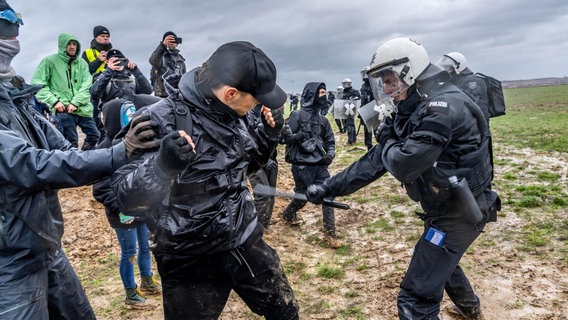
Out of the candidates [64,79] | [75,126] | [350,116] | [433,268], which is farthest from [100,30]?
[350,116]

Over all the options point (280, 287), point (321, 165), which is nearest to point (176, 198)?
point (280, 287)

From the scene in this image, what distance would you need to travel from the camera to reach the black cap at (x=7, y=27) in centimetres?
257

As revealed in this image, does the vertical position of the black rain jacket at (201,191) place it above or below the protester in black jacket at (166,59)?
below

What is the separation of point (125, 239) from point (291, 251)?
8.94 ft

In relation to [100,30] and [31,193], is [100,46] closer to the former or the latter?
[100,30]

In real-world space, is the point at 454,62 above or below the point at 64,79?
below

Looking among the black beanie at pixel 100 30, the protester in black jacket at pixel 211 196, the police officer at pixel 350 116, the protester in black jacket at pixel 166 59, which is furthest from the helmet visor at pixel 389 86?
the police officer at pixel 350 116

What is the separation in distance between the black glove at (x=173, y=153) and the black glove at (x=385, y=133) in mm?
2100

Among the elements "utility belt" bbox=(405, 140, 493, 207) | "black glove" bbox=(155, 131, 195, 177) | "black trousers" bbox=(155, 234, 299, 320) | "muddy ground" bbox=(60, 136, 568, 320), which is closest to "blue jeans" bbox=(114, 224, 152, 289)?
"muddy ground" bbox=(60, 136, 568, 320)

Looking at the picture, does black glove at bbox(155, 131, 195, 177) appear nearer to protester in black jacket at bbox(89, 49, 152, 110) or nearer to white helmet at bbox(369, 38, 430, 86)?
white helmet at bbox(369, 38, 430, 86)

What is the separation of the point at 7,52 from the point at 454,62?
6.46m

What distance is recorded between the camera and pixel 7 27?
102 inches

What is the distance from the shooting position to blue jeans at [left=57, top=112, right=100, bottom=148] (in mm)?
7316

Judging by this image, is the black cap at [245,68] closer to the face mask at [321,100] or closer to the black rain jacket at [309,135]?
the black rain jacket at [309,135]
